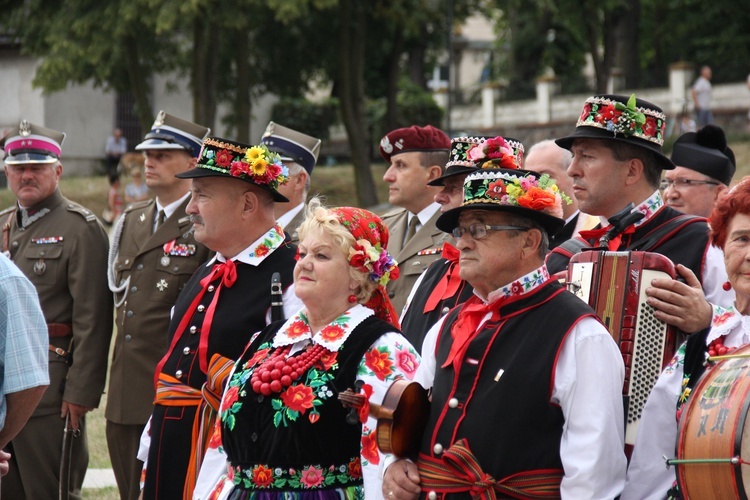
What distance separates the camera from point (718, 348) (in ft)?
12.2

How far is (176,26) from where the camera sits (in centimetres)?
2206

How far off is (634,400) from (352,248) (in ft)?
4.00

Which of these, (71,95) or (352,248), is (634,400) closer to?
(352,248)

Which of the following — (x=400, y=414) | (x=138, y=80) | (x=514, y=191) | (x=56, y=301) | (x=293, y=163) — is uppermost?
(x=514, y=191)

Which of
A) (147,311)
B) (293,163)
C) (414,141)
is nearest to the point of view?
(147,311)

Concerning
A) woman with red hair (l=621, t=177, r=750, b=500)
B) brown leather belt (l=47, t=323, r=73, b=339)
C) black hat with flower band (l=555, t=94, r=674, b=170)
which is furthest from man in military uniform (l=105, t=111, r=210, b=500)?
woman with red hair (l=621, t=177, r=750, b=500)

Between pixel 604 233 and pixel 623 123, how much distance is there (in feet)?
1.53

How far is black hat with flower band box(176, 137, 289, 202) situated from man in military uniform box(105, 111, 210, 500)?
4.24ft

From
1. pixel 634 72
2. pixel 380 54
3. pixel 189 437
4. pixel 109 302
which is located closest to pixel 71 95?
pixel 380 54

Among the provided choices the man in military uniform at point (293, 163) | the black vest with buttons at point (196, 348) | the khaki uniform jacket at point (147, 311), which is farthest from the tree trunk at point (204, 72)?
the black vest with buttons at point (196, 348)

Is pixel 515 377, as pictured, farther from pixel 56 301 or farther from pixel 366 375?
pixel 56 301

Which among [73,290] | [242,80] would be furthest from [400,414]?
[242,80]

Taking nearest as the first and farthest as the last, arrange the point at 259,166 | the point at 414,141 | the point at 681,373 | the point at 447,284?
the point at 681,373 → the point at 259,166 → the point at 447,284 → the point at 414,141

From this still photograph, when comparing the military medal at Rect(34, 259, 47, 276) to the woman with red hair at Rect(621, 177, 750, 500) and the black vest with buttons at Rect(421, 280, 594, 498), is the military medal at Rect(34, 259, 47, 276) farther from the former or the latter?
the woman with red hair at Rect(621, 177, 750, 500)
